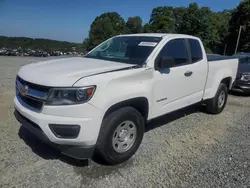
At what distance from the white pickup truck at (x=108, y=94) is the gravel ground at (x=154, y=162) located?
12.0 inches

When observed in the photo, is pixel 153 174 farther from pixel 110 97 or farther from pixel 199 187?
pixel 110 97

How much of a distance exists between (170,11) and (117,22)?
775 inches

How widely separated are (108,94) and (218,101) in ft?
12.4

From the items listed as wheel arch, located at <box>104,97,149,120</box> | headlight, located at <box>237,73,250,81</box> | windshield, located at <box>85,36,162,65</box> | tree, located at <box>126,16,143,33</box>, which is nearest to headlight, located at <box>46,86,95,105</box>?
wheel arch, located at <box>104,97,149,120</box>

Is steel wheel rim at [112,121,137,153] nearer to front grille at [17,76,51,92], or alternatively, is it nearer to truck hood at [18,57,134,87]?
truck hood at [18,57,134,87]

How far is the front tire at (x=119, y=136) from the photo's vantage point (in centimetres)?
305

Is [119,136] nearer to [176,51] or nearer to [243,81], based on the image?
[176,51]

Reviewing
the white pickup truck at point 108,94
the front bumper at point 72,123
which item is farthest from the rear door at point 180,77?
the front bumper at point 72,123

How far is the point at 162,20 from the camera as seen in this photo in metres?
60.4

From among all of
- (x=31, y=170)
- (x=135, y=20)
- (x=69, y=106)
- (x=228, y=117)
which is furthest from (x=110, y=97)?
(x=135, y=20)

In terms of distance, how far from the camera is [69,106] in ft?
9.02

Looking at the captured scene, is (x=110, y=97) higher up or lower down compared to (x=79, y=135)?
higher up

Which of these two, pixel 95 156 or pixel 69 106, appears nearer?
pixel 69 106

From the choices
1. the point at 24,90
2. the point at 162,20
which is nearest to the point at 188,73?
the point at 24,90
